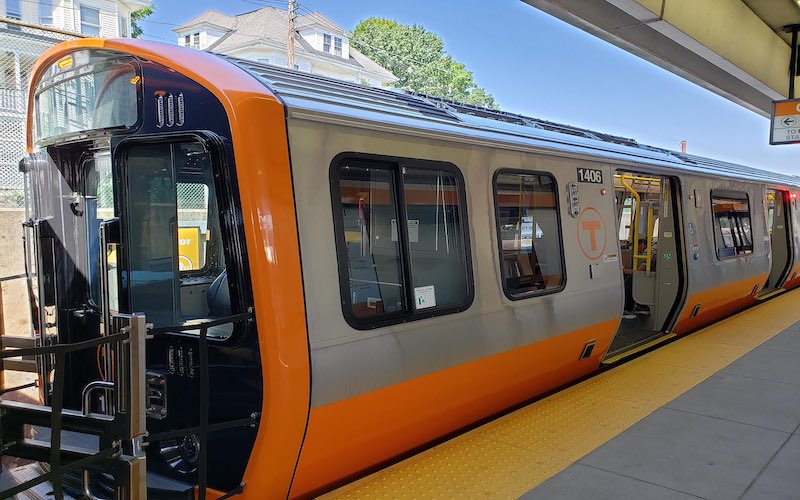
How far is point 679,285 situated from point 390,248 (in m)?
5.04

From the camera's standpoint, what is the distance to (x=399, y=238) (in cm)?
358

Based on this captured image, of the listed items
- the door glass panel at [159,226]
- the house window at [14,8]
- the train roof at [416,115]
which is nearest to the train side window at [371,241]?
the train roof at [416,115]

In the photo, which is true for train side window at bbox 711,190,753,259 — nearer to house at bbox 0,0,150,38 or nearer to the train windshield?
the train windshield

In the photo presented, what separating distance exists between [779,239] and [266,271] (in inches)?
492

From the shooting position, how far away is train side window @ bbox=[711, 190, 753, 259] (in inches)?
324

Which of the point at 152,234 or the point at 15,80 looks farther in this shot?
the point at 15,80

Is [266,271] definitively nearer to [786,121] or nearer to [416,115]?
[416,115]

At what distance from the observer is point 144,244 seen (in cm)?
332

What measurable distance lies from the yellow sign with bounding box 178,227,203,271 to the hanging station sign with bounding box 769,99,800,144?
10.6m

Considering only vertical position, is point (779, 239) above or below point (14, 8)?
below

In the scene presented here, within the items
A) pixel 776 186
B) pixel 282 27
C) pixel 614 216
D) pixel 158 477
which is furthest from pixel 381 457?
pixel 282 27

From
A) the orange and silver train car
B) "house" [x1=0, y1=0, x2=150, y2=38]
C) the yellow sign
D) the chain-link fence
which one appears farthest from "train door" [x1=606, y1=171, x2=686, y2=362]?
"house" [x1=0, y1=0, x2=150, y2=38]

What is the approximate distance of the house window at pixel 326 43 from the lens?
125 feet

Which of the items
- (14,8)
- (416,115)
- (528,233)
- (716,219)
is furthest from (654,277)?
(14,8)
